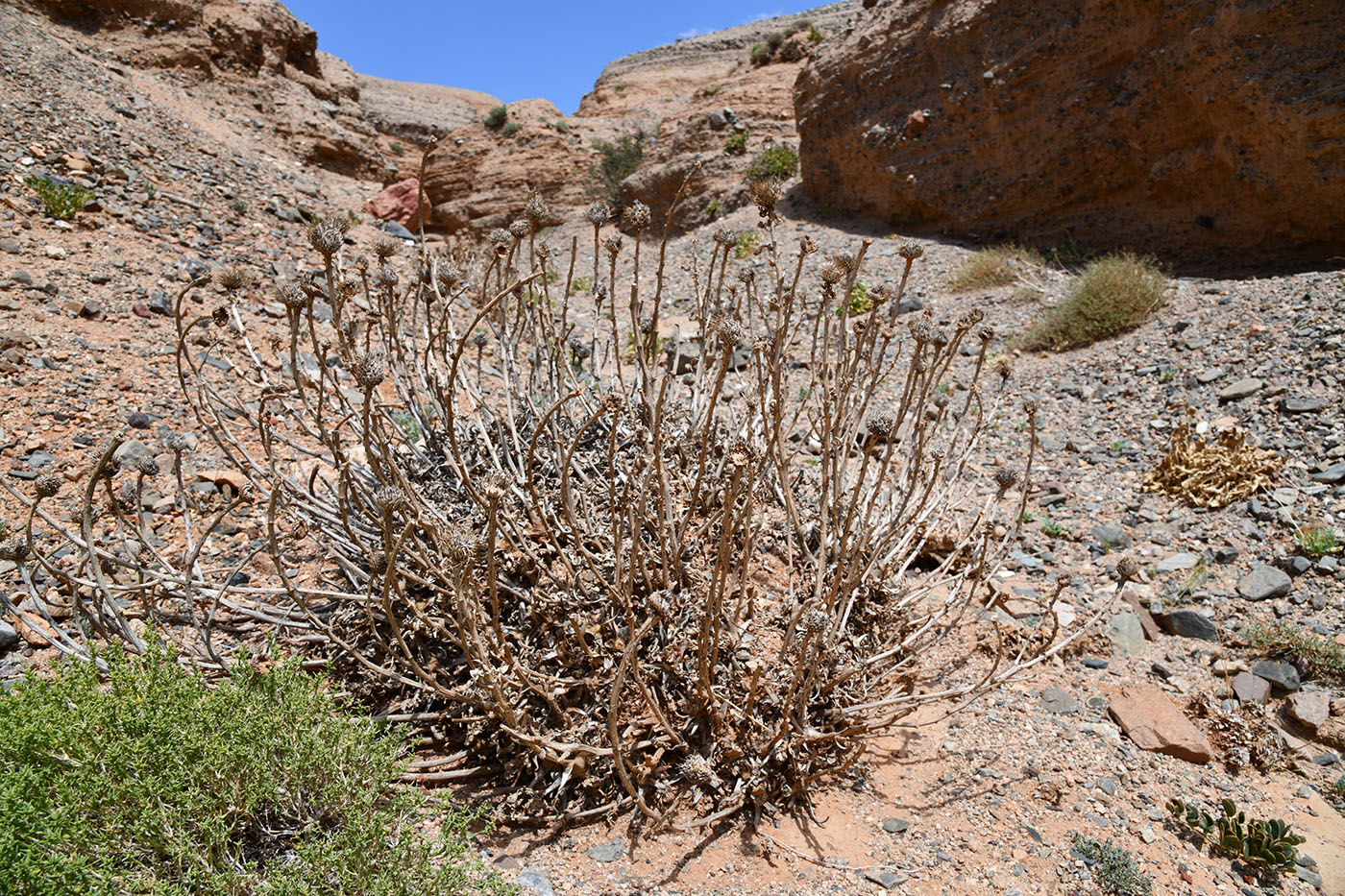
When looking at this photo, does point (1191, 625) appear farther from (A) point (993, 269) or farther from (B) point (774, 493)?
(A) point (993, 269)

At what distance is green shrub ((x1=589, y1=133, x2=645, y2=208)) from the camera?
16953 millimetres

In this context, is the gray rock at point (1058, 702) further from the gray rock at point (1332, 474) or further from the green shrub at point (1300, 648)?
the gray rock at point (1332, 474)

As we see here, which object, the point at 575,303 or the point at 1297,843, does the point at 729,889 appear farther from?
the point at 575,303

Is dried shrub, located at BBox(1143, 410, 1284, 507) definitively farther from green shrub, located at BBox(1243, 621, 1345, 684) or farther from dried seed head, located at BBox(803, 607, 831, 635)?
dried seed head, located at BBox(803, 607, 831, 635)

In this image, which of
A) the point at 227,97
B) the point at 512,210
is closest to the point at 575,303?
the point at 227,97

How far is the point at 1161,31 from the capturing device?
295 inches

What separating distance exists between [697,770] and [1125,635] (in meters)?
2.52

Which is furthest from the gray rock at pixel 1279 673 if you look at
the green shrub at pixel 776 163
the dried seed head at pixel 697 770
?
the green shrub at pixel 776 163

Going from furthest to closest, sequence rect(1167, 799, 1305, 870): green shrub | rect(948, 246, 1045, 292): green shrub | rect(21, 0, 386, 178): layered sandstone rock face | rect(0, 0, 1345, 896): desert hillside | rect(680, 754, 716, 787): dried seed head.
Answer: rect(21, 0, 386, 178): layered sandstone rock face, rect(948, 246, 1045, 292): green shrub, rect(1167, 799, 1305, 870): green shrub, rect(0, 0, 1345, 896): desert hillside, rect(680, 754, 716, 787): dried seed head

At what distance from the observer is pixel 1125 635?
11.3 ft

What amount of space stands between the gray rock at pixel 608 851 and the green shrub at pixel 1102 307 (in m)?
5.81

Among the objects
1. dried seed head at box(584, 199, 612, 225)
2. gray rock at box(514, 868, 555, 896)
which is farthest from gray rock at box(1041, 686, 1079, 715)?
dried seed head at box(584, 199, 612, 225)

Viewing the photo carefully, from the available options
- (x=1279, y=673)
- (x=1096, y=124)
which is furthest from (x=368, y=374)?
(x=1096, y=124)

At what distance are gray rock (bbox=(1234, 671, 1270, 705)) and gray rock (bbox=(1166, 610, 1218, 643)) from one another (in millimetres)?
267
